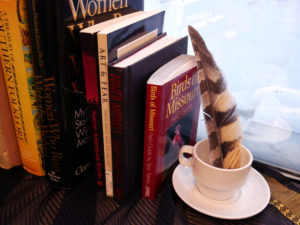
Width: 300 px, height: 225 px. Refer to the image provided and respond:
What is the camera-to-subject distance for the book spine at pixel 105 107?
1.54 ft

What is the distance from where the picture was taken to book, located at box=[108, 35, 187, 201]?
1.57 ft

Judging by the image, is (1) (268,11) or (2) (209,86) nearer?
(2) (209,86)

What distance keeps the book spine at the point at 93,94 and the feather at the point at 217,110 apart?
0.17 m

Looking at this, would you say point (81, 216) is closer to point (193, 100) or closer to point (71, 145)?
point (71, 145)

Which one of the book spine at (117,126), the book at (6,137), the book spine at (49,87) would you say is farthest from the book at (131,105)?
the book at (6,137)

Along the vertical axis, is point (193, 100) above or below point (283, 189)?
above

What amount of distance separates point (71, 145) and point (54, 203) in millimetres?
120

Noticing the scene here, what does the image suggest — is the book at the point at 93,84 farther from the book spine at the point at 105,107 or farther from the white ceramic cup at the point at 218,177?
the white ceramic cup at the point at 218,177

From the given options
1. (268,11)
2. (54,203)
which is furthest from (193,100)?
(54,203)

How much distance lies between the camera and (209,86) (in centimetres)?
52

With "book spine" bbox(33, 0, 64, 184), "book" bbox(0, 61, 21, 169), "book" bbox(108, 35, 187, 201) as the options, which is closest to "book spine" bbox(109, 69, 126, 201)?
"book" bbox(108, 35, 187, 201)

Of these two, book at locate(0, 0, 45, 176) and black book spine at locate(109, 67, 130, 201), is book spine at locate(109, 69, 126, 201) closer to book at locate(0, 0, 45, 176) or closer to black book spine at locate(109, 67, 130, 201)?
black book spine at locate(109, 67, 130, 201)

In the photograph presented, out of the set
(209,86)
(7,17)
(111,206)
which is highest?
(7,17)

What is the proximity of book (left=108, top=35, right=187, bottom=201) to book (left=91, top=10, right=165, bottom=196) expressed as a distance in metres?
0.01
